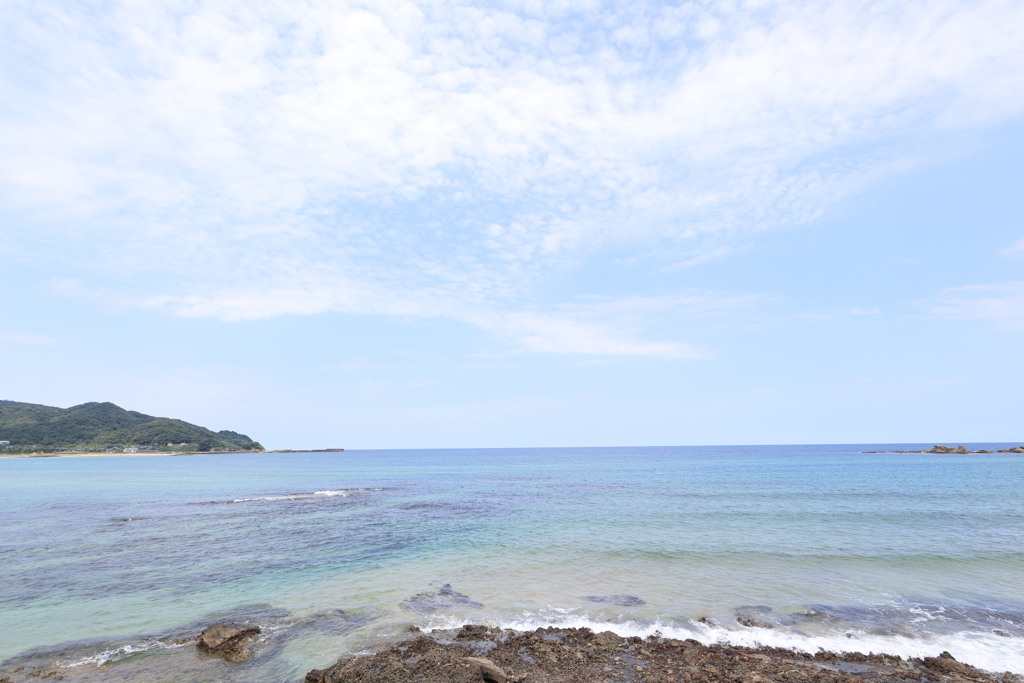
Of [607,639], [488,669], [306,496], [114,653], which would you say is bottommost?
[306,496]

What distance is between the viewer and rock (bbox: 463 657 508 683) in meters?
11.4

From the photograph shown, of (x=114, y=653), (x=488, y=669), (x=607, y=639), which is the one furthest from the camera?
(x=607, y=639)

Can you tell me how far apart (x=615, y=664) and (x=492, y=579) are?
28.2 feet

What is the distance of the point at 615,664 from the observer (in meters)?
12.5

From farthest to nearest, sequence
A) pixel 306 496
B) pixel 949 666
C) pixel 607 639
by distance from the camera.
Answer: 1. pixel 306 496
2. pixel 607 639
3. pixel 949 666

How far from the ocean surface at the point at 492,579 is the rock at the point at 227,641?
0.40 metres

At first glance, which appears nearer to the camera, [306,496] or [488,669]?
[488,669]

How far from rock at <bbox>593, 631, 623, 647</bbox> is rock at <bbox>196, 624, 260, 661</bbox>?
33.0ft

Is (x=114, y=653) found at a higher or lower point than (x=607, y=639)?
lower

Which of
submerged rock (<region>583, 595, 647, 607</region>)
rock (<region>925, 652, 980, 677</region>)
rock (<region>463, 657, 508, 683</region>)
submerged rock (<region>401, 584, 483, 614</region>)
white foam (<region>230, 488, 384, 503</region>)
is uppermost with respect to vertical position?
rock (<region>463, 657, 508, 683</region>)

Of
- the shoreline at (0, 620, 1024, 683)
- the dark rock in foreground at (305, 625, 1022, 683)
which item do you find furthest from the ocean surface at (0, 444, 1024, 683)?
the dark rock in foreground at (305, 625, 1022, 683)

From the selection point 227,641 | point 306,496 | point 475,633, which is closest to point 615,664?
point 475,633

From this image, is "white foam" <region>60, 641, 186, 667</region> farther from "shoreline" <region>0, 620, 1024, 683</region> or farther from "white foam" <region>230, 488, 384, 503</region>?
"white foam" <region>230, 488, 384, 503</region>

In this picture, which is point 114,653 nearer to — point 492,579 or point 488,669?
point 488,669
